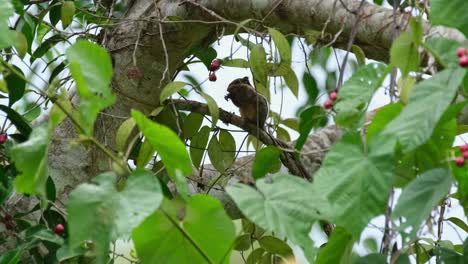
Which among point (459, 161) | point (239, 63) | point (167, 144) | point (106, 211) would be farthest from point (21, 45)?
point (459, 161)

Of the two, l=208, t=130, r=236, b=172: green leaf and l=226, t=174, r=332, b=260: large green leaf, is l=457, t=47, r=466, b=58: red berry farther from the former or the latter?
l=208, t=130, r=236, b=172: green leaf

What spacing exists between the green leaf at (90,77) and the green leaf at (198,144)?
3.75ft

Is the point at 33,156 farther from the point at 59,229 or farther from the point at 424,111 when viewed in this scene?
the point at 59,229

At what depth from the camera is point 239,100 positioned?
2.19 m

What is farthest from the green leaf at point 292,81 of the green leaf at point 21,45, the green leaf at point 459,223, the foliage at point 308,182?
the foliage at point 308,182

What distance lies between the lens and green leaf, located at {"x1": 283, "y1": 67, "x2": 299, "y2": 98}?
1.89 m

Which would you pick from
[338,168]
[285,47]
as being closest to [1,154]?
[285,47]

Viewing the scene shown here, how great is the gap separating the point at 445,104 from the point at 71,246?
0.40m

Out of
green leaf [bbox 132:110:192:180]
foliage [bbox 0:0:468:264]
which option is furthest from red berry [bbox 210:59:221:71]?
green leaf [bbox 132:110:192:180]

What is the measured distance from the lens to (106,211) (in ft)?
2.72

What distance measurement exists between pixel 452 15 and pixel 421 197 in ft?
0.72

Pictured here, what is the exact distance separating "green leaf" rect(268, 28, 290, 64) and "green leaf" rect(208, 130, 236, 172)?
419 millimetres

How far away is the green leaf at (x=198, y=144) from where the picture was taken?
205 cm

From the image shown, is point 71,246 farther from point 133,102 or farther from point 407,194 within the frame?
point 133,102
